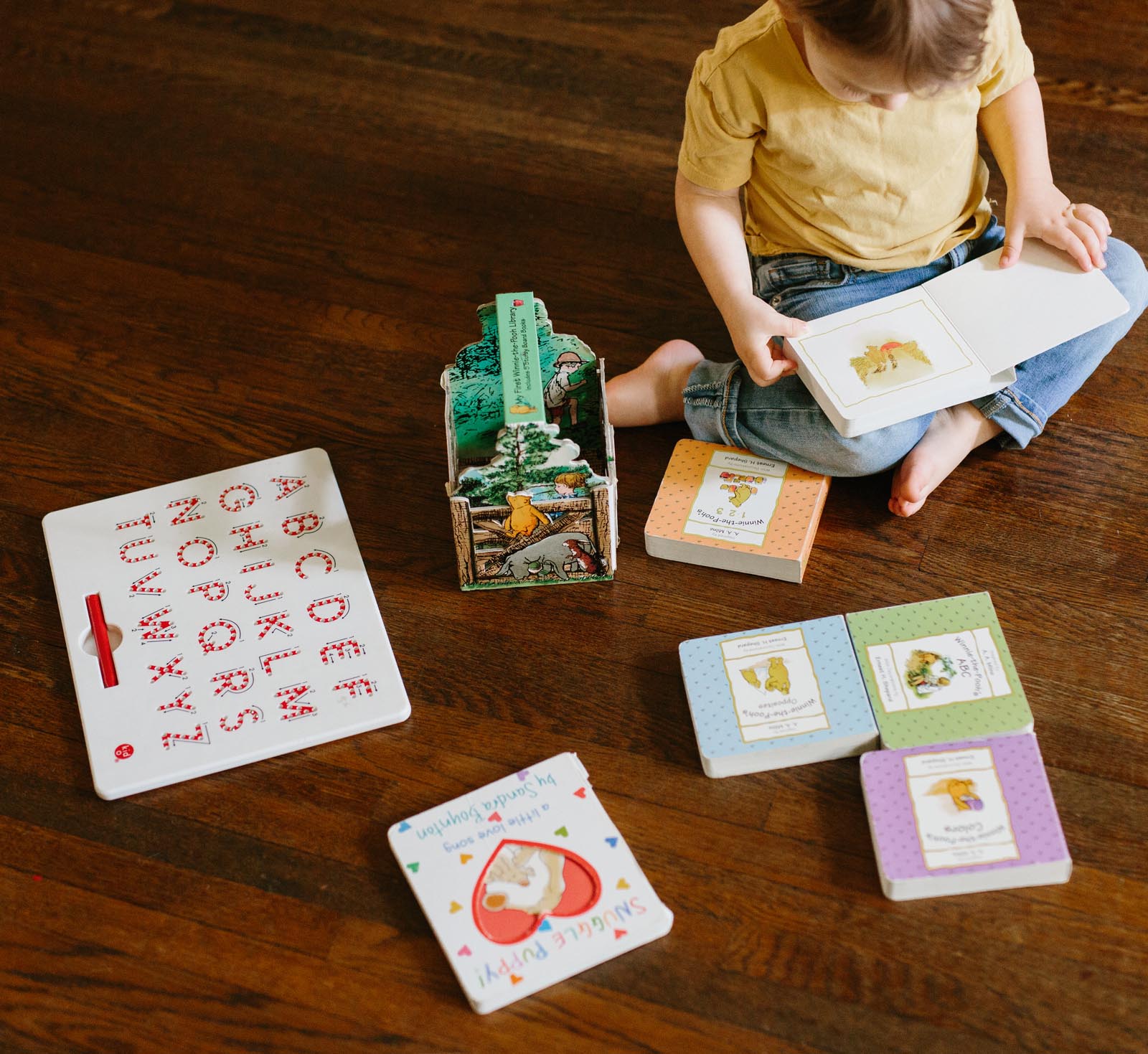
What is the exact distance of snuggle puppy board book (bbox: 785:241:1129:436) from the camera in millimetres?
1024

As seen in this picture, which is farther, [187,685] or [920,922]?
[187,685]

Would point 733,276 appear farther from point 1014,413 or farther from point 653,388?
point 1014,413

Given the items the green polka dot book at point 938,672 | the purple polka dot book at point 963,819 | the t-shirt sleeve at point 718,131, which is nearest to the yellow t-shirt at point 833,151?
the t-shirt sleeve at point 718,131

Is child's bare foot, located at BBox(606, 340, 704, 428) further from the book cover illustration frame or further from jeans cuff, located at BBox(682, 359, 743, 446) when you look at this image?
the book cover illustration frame

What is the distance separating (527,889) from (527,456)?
33 cm

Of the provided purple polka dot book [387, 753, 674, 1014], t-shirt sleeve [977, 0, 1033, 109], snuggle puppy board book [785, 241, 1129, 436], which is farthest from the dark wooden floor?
t-shirt sleeve [977, 0, 1033, 109]

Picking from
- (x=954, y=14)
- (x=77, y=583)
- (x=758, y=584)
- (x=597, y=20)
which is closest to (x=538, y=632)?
(x=758, y=584)

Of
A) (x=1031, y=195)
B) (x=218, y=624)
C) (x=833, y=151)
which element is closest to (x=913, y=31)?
(x=833, y=151)

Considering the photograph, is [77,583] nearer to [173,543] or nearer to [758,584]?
[173,543]

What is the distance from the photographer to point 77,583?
1.09 m

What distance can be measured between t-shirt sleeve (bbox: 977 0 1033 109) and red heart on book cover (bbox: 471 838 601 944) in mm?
745

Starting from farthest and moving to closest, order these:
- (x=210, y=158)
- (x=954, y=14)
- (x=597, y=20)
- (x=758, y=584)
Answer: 1. (x=597, y=20)
2. (x=210, y=158)
3. (x=758, y=584)
4. (x=954, y=14)

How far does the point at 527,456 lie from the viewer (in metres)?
0.97

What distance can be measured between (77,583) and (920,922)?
0.76 m
